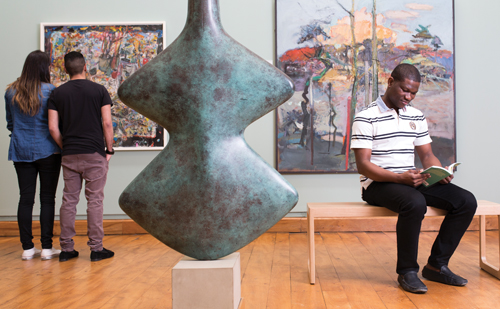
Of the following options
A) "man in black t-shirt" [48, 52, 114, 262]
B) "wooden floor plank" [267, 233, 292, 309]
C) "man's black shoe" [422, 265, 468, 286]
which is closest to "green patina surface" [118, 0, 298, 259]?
"wooden floor plank" [267, 233, 292, 309]

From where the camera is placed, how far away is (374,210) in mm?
2375

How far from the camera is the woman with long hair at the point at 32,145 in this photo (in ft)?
9.38

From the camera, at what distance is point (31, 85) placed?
287 cm

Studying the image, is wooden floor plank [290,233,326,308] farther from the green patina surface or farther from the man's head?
the man's head

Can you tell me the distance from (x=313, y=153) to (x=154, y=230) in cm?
243

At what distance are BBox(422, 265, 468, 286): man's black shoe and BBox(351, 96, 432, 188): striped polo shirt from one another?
570mm

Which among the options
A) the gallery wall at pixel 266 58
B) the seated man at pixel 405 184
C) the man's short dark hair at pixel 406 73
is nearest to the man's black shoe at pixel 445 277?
the seated man at pixel 405 184

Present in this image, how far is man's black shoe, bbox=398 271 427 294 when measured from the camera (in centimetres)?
209

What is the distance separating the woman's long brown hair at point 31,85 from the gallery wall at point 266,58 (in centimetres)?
106

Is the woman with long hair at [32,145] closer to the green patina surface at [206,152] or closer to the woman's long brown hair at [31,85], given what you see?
the woman's long brown hair at [31,85]

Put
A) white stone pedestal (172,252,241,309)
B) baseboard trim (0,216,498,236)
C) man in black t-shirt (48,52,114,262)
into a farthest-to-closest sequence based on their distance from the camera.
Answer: baseboard trim (0,216,498,236)
man in black t-shirt (48,52,114,262)
white stone pedestal (172,252,241,309)

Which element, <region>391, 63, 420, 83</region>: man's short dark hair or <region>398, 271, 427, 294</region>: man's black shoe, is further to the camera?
<region>391, 63, 420, 83</region>: man's short dark hair

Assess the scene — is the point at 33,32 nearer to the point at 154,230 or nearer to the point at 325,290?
the point at 154,230

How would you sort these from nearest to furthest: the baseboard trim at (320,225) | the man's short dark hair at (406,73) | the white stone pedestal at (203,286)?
the white stone pedestal at (203,286) → the man's short dark hair at (406,73) → the baseboard trim at (320,225)
